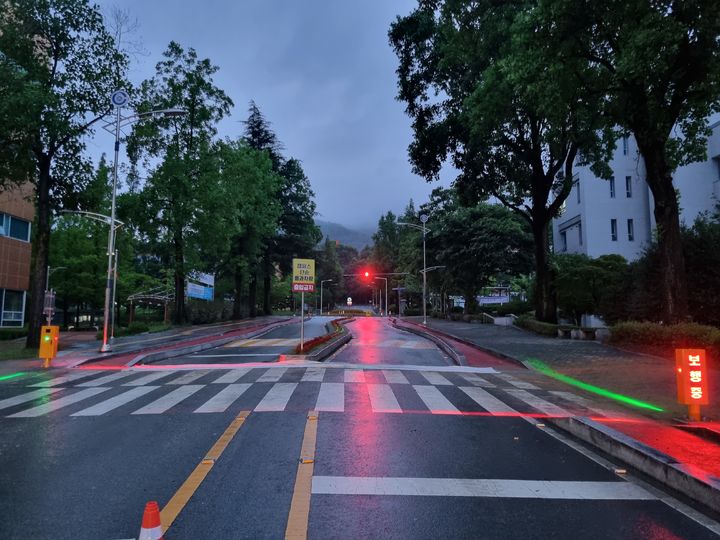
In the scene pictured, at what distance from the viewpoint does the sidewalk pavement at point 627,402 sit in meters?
5.61

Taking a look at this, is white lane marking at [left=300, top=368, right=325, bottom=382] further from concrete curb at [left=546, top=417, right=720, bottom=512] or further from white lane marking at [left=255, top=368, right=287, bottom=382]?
concrete curb at [left=546, top=417, right=720, bottom=512]

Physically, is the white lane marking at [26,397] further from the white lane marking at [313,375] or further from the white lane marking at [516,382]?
the white lane marking at [516,382]

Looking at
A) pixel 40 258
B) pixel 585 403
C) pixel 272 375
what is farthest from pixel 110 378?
pixel 585 403

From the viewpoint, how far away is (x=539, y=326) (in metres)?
25.8

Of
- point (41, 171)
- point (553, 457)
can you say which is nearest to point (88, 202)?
point (41, 171)

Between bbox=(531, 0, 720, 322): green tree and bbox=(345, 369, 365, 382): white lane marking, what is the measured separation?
33.5ft

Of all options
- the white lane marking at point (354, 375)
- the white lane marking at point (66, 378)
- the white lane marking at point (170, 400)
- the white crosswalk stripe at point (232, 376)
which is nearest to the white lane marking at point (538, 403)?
the white lane marking at point (354, 375)

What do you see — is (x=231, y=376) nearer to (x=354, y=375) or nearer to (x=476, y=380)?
(x=354, y=375)

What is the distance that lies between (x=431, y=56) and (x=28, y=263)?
3486cm

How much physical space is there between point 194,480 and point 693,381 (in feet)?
23.2

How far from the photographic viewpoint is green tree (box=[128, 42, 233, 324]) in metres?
34.5

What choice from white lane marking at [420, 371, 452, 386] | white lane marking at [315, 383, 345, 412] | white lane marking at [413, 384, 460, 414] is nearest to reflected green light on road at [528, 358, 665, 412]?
white lane marking at [420, 371, 452, 386]

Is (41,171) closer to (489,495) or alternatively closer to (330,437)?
(330,437)

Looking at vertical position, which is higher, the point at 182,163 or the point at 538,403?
the point at 182,163
